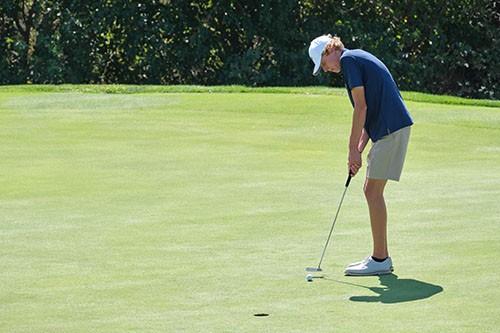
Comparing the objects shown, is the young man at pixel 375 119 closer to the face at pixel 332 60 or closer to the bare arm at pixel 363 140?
the face at pixel 332 60

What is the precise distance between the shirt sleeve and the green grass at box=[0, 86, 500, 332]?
1247 mm

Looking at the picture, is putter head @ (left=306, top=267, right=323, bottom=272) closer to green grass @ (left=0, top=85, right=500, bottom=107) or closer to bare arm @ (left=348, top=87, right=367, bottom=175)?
bare arm @ (left=348, top=87, right=367, bottom=175)

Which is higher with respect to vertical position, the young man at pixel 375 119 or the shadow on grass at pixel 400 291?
the young man at pixel 375 119

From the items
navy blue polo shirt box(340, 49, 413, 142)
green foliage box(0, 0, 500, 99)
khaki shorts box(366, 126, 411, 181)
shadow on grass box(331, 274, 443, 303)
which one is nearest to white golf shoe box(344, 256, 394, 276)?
shadow on grass box(331, 274, 443, 303)

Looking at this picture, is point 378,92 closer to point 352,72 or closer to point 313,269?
point 352,72

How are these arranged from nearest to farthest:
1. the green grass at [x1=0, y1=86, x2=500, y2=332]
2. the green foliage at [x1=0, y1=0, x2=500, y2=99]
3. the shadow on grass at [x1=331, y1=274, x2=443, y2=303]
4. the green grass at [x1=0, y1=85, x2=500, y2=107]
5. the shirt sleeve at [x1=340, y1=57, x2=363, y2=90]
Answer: the green grass at [x1=0, y1=86, x2=500, y2=332], the shadow on grass at [x1=331, y1=274, x2=443, y2=303], the shirt sleeve at [x1=340, y1=57, x2=363, y2=90], the green grass at [x1=0, y1=85, x2=500, y2=107], the green foliage at [x1=0, y1=0, x2=500, y2=99]

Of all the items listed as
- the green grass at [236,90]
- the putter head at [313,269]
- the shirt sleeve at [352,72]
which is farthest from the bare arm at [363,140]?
the green grass at [236,90]

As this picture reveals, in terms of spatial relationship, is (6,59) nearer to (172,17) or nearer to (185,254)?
(172,17)

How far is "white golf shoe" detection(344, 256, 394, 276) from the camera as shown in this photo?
21.9 ft

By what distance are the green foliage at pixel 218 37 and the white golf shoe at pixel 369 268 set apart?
21536 millimetres

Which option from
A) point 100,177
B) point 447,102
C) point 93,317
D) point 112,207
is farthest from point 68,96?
point 93,317

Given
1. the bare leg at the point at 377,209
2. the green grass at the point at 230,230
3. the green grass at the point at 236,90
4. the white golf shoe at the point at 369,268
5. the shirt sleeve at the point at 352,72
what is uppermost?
the shirt sleeve at the point at 352,72

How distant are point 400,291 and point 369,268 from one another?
46cm

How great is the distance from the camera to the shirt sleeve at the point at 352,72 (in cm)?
680
